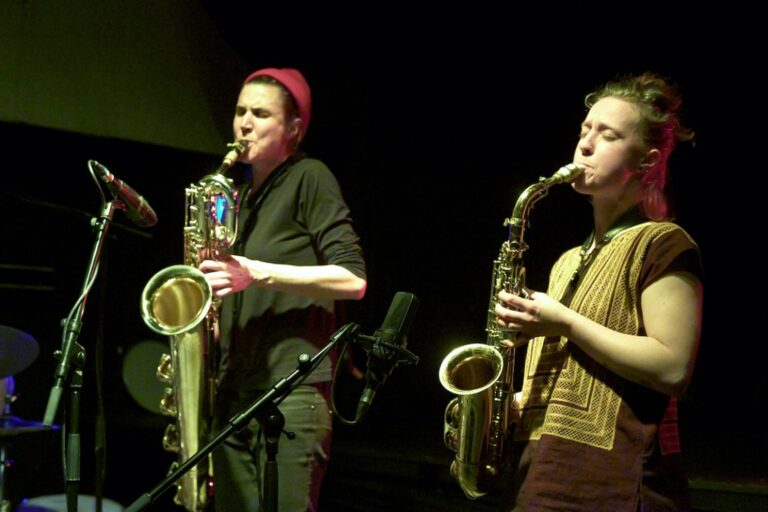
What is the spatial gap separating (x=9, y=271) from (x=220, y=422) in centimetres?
344

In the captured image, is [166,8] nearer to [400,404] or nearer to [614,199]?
[400,404]

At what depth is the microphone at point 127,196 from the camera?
258 cm

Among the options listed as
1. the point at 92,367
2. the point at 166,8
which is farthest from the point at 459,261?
the point at 92,367

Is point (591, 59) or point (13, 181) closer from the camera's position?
point (591, 59)

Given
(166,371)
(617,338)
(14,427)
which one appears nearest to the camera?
(617,338)

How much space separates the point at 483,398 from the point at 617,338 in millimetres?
470

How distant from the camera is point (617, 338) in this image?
6.78 ft

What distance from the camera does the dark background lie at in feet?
13.9

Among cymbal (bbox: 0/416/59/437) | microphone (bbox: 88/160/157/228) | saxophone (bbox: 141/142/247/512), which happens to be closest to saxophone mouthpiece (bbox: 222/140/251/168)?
saxophone (bbox: 141/142/247/512)

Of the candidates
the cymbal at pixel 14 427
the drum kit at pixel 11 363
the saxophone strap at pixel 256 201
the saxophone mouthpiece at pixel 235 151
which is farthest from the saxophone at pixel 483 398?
the drum kit at pixel 11 363

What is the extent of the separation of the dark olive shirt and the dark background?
61.5 inches

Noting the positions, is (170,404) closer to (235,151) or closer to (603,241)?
(235,151)

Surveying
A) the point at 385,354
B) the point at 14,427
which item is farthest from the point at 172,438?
the point at 14,427

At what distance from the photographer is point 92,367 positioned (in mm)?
5984
